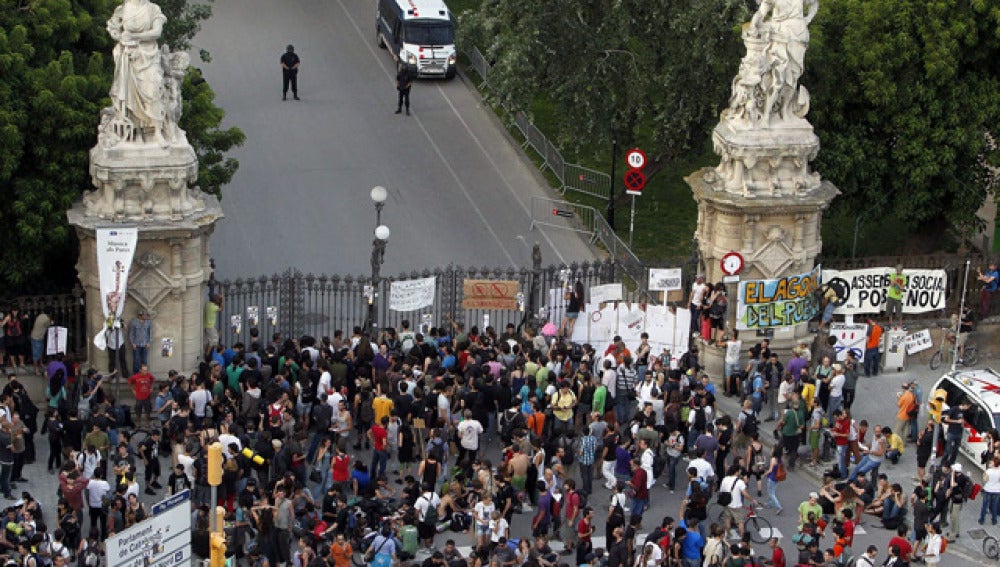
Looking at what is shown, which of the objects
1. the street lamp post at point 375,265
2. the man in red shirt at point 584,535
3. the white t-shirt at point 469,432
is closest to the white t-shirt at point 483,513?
the man in red shirt at point 584,535

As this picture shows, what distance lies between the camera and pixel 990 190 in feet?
147

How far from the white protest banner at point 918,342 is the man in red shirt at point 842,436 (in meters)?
5.67

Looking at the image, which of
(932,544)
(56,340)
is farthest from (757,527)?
(56,340)

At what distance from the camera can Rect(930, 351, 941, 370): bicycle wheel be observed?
137 ft

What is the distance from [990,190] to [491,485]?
55.3 feet

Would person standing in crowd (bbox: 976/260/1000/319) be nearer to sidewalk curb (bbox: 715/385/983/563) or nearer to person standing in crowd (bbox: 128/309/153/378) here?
sidewalk curb (bbox: 715/385/983/563)

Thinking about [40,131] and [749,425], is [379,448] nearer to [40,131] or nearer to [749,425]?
[749,425]

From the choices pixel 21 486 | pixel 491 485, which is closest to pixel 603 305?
pixel 491 485

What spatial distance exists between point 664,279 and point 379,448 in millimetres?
8466

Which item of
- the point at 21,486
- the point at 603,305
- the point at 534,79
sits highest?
the point at 534,79

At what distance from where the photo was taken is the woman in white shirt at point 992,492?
3450 cm

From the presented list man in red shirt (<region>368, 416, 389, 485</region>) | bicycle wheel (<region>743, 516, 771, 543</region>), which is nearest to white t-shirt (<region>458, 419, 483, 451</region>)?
man in red shirt (<region>368, 416, 389, 485</region>)

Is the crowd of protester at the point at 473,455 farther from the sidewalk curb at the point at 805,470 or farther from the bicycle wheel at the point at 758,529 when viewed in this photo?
the bicycle wheel at the point at 758,529

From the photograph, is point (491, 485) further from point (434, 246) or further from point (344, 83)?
point (344, 83)
